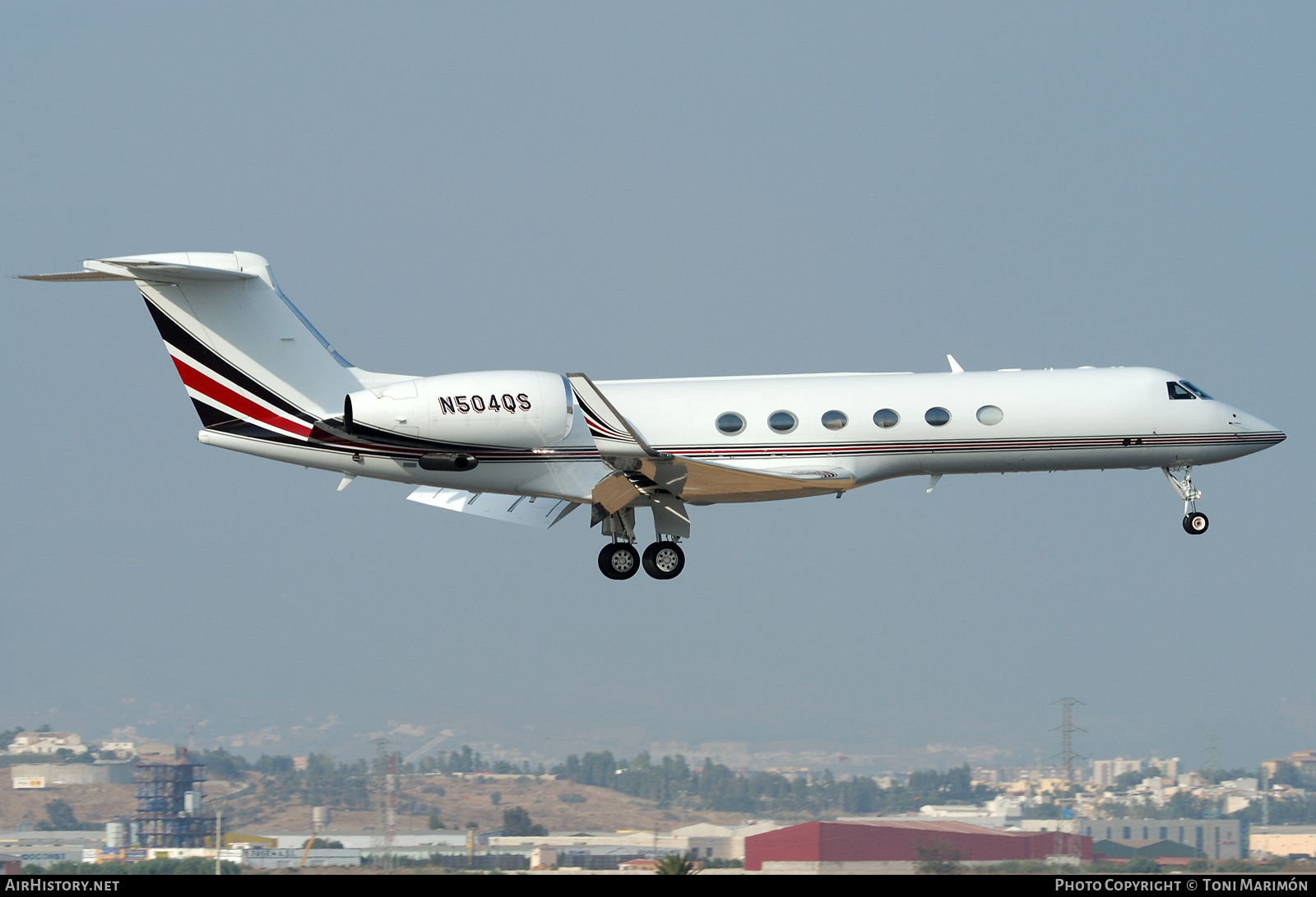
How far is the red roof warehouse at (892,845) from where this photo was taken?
24.9 m

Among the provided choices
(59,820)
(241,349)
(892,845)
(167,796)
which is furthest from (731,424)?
(167,796)

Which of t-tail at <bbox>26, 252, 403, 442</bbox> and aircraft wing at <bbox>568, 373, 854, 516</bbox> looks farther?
t-tail at <bbox>26, 252, 403, 442</bbox>

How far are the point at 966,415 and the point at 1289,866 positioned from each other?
8.92 meters

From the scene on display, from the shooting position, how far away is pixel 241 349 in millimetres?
22297

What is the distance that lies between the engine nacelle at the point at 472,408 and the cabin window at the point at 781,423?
3022mm

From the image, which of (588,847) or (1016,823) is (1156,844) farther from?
(588,847)

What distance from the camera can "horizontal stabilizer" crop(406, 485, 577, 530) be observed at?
24.9 metres

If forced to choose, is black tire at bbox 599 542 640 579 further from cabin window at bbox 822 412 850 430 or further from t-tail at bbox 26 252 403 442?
t-tail at bbox 26 252 403 442

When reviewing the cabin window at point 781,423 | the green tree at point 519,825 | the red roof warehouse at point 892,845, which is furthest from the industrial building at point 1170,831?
the cabin window at point 781,423

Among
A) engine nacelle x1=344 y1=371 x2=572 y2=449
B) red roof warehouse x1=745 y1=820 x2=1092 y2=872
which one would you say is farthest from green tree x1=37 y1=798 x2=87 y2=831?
engine nacelle x1=344 y1=371 x2=572 y2=449

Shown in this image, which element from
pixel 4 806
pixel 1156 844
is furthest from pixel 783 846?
pixel 4 806

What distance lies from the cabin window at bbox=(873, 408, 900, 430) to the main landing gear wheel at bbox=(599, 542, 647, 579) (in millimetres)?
4237

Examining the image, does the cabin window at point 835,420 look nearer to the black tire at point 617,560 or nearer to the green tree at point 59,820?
the black tire at point 617,560

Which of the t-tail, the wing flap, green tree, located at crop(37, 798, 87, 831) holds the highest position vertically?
the t-tail
